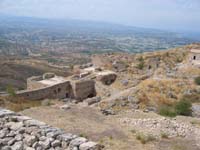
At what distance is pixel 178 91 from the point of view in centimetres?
2344

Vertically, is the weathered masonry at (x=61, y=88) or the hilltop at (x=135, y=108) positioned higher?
the hilltop at (x=135, y=108)

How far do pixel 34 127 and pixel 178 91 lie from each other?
16.8m

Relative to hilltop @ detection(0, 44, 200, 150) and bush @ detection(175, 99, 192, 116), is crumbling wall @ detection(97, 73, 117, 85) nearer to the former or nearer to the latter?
hilltop @ detection(0, 44, 200, 150)

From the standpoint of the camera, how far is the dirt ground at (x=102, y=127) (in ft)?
36.0

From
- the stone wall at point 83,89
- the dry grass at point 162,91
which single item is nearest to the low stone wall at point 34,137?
the dry grass at point 162,91

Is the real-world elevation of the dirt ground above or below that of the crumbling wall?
above

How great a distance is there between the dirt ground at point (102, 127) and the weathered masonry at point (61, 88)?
30.9ft

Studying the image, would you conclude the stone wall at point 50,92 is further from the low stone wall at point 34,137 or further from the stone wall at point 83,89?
the low stone wall at point 34,137

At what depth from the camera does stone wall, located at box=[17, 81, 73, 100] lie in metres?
23.3

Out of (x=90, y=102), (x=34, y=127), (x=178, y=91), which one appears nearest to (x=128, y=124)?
(x=34, y=127)

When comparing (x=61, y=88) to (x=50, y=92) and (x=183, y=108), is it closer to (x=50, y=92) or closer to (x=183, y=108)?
(x=50, y=92)

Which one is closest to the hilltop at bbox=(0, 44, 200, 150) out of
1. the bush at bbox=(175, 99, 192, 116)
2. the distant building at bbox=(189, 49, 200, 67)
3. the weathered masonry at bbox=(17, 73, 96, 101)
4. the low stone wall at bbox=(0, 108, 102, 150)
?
the bush at bbox=(175, 99, 192, 116)

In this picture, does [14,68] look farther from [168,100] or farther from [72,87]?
[168,100]

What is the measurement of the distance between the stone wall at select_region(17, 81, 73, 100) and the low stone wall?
1424 cm
